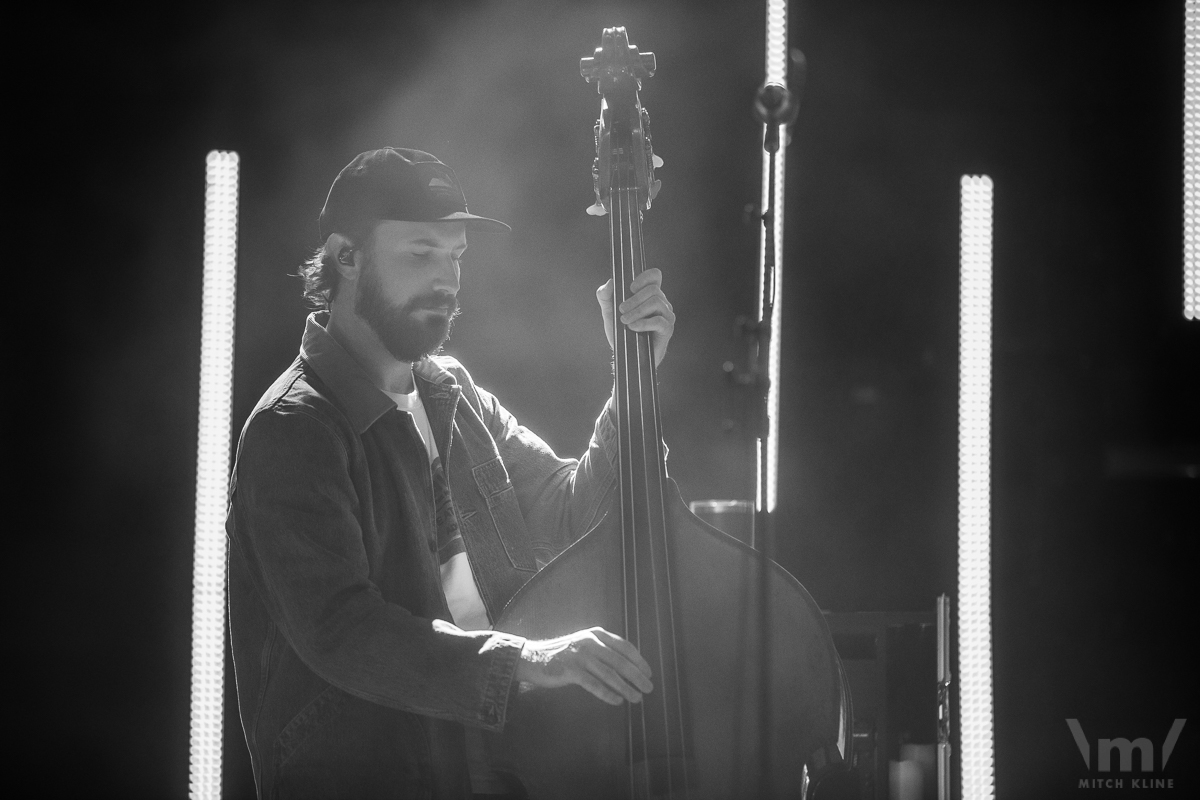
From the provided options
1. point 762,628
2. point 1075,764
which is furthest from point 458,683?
point 1075,764

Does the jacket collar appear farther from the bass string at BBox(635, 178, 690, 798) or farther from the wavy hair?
the bass string at BBox(635, 178, 690, 798)

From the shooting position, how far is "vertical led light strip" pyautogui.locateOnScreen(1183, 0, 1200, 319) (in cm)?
342

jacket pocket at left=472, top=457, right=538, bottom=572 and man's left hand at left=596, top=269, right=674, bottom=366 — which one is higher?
man's left hand at left=596, top=269, right=674, bottom=366

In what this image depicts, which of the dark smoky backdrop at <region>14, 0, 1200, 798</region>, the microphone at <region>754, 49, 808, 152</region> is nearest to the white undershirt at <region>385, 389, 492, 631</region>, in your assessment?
the microphone at <region>754, 49, 808, 152</region>

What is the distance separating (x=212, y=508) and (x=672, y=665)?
192 cm

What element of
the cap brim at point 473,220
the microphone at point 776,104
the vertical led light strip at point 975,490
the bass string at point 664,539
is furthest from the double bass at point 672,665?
the vertical led light strip at point 975,490

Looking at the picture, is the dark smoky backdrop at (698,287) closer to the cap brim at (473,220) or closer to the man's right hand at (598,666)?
the cap brim at (473,220)

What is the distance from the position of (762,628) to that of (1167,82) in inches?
110

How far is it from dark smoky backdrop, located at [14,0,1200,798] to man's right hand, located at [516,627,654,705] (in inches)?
65.4

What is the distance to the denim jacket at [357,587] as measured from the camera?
1812mm

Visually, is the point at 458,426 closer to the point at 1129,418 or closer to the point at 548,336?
the point at 548,336

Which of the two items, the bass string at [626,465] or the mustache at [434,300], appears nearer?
the bass string at [626,465]

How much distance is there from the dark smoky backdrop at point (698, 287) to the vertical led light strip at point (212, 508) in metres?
0.07

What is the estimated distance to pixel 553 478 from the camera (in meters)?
2.42
